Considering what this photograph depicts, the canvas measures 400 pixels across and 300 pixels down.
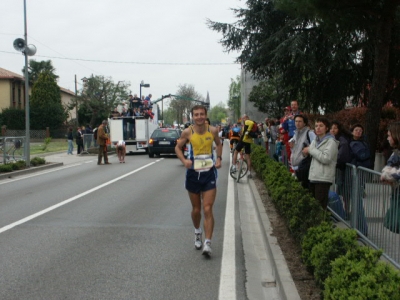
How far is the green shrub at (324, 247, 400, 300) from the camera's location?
357cm

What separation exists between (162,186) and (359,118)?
7.01m

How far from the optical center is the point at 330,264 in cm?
446

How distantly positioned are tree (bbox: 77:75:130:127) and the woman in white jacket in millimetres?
66129

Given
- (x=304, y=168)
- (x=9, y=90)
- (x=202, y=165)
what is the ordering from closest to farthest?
(x=202, y=165) → (x=304, y=168) → (x=9, y=90)

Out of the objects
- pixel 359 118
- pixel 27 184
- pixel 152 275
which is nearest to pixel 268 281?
pixel 152 275

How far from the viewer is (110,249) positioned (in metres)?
7.16

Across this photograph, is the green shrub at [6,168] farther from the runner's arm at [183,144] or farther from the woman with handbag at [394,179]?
the woman with handbag at [394,179]

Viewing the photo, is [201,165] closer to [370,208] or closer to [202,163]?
[202,163]

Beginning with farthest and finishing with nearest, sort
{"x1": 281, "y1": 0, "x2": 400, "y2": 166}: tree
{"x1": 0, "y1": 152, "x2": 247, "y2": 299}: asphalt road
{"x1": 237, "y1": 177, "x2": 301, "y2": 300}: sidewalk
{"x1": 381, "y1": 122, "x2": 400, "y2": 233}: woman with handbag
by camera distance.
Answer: {"x1": 281, "y1": 0, "x2": 400, "y2": 166}: tree, {"x1": 0, "y1": 152, "x2": 247, "y2": 299}: asphalt road, {"x1": 237, "y1": 177, "x2": 301, "y2": 300}: sidewalk, {"x1": 381, "y1": 122, "x2": 400, "y2": 233}: woman with handbag

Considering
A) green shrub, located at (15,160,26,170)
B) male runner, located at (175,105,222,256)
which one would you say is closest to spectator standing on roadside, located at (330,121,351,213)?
male runner, located at (175,105,222,256)

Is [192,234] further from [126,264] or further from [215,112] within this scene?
[215,112]

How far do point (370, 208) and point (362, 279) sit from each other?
8.37 feet

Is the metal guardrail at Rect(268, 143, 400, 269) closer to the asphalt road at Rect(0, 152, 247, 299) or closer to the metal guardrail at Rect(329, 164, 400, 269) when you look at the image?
the metal guardrail at Rect(329, 164, 400, 269)

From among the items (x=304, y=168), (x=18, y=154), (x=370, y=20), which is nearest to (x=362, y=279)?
(x=304, y=168)
